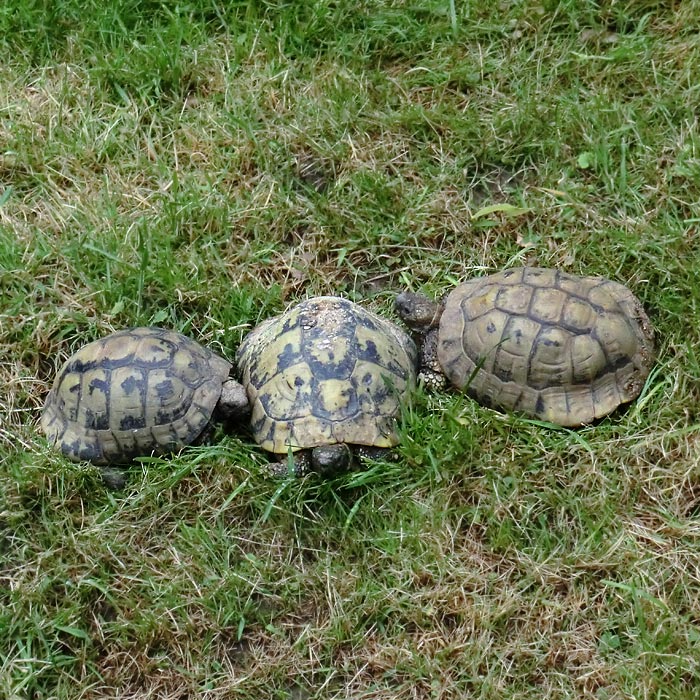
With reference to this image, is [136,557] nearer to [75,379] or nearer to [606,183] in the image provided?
[75,379]

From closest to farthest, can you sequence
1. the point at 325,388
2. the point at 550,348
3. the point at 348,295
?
the point at 325,388 < the point at 550,348 < the point at 348,295

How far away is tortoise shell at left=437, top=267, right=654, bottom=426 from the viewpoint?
13.6 feet

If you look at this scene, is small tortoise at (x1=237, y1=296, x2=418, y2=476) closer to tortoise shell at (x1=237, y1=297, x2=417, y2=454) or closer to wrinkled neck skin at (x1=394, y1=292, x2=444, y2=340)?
tortoise shell at (x1=237, y1=297, x2=417, y2=454)

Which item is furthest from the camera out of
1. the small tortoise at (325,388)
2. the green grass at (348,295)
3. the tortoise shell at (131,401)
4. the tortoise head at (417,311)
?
the tortoise head at (417,311)

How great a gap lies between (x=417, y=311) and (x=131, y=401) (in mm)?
1630

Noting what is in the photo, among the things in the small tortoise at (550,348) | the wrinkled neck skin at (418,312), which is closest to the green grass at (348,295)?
the small tortoise at (550,348)

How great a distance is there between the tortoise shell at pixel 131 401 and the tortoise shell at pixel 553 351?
4.67 feet

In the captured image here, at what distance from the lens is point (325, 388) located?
402 centimetres

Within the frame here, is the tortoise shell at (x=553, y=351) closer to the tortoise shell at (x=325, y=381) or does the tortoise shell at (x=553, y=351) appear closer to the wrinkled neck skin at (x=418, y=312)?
the wrinkled neck skin at (x=418, y=312)

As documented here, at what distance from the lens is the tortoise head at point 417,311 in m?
4.46

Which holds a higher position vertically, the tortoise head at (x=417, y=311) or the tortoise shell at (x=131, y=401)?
the tortoise head at (x=417, y=311)

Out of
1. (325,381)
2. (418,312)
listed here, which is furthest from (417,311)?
(325,381)

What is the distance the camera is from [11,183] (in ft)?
17.0

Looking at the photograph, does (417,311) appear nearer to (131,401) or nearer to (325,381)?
(325,381)
